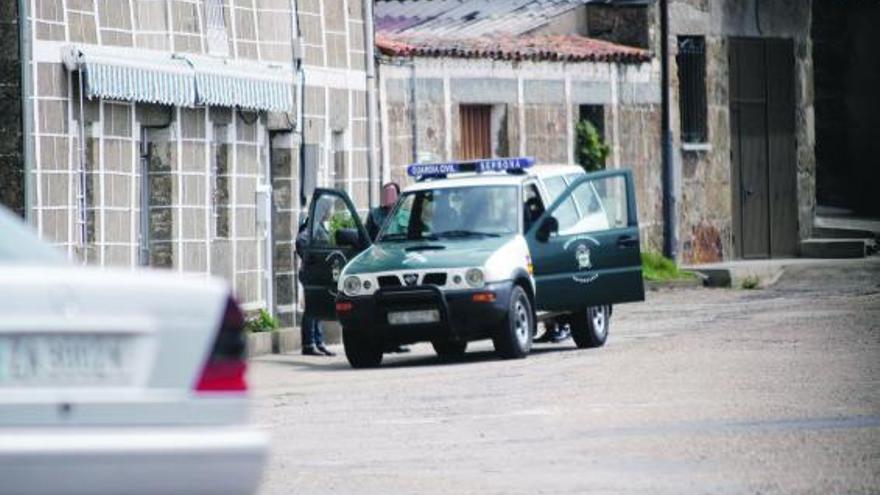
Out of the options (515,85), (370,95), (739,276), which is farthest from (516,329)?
(739,276)

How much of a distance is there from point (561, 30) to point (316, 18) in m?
9.04

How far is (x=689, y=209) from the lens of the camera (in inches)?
1620

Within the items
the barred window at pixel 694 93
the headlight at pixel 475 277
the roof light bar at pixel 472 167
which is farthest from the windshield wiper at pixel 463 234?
the barred window at pixel 694 93

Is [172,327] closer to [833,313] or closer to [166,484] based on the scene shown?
[166,484]

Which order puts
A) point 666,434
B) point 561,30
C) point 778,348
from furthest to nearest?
point 561,30
point 778,348
point 666,434

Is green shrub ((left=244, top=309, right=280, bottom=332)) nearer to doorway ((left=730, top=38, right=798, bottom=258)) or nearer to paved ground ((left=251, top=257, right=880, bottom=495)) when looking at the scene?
paved ground ((left=251, top=257, right=880, bottom=495))

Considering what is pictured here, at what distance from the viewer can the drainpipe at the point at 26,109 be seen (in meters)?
24.1

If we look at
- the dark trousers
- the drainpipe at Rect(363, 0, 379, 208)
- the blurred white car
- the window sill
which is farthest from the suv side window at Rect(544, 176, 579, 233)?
the blurred white car

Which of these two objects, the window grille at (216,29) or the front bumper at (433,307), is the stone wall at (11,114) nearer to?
the front bumper at (433,307)

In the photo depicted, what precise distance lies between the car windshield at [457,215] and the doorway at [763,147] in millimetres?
17627

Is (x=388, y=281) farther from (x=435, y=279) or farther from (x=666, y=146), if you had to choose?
(x=666, y=146)

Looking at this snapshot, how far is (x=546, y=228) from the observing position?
25.5 metres

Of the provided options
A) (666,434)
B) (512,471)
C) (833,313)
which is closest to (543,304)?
(833,313)

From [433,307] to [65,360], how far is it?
1539 cm
